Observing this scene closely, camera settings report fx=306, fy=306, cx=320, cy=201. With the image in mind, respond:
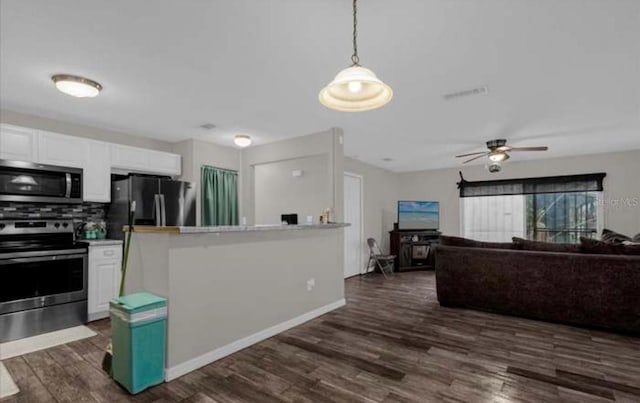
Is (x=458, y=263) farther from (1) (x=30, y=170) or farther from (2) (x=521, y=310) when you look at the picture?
(1) (x=30, y=170)

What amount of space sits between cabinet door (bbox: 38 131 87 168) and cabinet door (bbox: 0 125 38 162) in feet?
0.23

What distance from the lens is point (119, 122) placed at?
4.16m

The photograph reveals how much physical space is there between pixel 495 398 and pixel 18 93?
5150 millimetres

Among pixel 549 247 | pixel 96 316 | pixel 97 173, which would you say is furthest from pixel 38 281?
pixel 549 247

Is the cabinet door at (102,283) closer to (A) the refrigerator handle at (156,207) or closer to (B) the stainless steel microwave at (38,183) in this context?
(A) the refrigerator handle at (156,207)

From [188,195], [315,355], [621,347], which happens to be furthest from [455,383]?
[188,195]

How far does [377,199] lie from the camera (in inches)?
304

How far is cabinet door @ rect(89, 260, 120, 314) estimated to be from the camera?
3.77 metres

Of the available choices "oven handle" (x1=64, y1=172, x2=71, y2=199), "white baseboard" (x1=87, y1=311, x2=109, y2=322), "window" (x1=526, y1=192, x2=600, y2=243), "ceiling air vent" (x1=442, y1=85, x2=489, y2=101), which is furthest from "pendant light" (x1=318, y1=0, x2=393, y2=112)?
"window" (x1=526, y1=192, x2=600, y2=243)

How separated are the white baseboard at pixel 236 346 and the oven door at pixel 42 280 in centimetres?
212

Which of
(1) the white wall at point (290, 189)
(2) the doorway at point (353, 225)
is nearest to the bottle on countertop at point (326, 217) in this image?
(1) the white wall at point (290, 189)

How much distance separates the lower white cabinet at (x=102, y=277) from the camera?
12.4 ft

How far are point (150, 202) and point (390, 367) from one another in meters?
3.73

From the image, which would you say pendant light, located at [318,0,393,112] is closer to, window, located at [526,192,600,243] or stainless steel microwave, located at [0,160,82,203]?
stainless steel microwave, located at [0,160,82,203]
